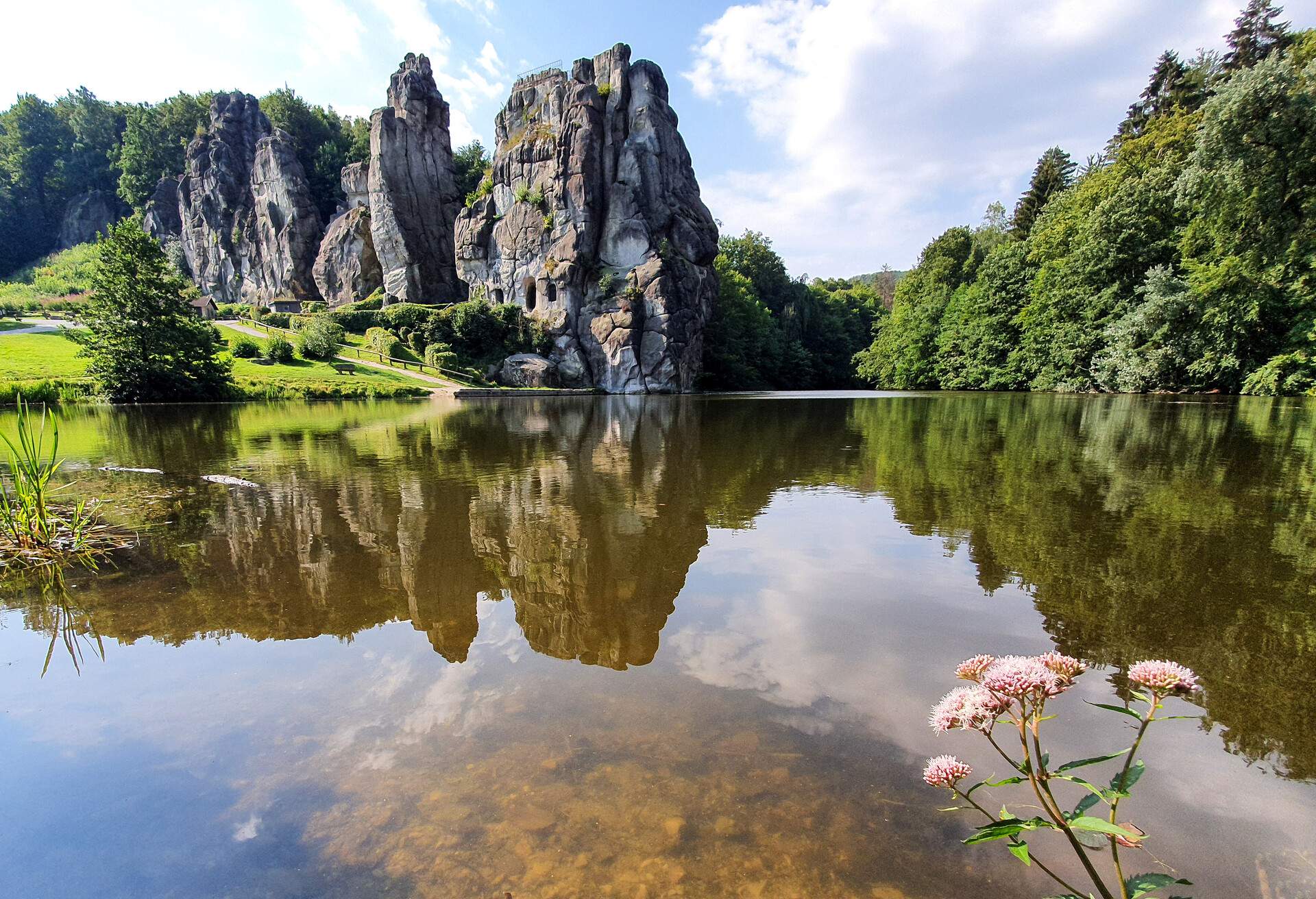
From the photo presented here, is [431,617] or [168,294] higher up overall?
[168,294]

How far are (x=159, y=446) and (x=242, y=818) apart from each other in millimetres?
16244

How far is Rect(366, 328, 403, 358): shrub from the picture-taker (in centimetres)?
5012

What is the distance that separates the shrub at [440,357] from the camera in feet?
162

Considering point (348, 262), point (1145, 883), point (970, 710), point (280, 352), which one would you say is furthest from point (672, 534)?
point (348, 262)

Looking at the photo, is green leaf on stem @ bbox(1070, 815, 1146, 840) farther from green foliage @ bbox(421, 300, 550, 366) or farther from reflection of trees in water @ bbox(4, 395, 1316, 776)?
green foliage @ bbox(421, 300, 550, 366)

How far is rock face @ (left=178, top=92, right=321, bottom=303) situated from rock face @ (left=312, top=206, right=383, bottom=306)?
226 inches

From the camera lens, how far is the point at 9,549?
6.10 meters

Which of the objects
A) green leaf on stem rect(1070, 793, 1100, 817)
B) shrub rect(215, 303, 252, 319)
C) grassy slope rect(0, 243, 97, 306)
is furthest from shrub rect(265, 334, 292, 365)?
green leaf on stem rect(1070, 793, 1100, 817)

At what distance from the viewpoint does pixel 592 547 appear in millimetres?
6730

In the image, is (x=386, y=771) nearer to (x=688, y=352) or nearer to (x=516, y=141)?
(x=688, y=352)

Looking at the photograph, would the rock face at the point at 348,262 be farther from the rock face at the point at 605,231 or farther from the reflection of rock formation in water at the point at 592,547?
the reflection of rock formation in water at the point at 592,547

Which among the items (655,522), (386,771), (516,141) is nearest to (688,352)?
(516,141)

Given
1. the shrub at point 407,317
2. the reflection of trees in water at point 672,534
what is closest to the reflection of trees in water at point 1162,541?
the reflection of trees in water at point 672,534

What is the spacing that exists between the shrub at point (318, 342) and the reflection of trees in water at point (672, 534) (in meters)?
31.0
